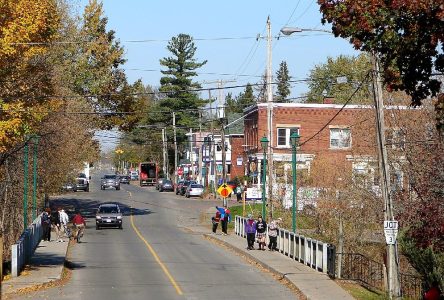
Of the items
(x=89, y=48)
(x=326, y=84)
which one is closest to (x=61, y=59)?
(x=89, y=48)

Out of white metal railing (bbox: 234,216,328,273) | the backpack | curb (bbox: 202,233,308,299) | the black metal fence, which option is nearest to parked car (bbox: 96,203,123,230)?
curb (bbox: 202,233,308,299)

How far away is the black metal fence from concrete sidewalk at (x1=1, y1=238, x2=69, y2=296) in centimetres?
1059

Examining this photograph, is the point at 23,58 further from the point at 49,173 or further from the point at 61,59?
the point at 61,59

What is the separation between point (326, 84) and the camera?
4619 inches

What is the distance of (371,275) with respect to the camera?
32.2 metres

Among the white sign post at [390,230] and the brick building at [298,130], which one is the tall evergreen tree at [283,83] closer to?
the brick building at [298,130]

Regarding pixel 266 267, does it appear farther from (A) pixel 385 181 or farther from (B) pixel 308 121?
(B) pixel 308 121

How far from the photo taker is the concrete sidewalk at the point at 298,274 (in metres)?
23.2

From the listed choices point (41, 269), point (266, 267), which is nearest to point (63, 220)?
point (41, 269)

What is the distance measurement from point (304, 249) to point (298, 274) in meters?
3.43

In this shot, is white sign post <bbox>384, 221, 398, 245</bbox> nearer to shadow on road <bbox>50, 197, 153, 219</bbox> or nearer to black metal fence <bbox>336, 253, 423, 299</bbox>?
black metal fence <bbox>336, 253, 423, 299</bbox>

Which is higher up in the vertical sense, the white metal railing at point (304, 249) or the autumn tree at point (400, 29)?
the autumn tree at point (400, 29)

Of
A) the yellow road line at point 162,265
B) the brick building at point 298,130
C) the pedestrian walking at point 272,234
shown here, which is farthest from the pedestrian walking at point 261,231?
the brick building at point 298,130

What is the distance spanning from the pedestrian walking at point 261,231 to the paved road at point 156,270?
4.65 feet
